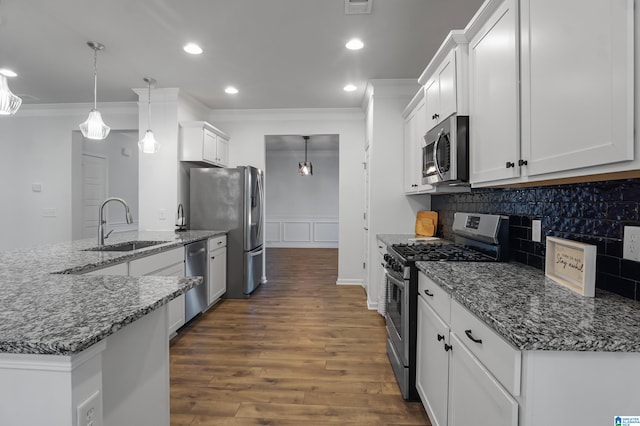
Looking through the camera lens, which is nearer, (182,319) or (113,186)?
(182,319)

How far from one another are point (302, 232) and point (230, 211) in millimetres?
5074

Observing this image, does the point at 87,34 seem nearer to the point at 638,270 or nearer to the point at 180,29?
the point at 180,29

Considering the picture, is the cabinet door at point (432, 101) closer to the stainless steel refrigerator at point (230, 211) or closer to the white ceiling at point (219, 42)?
the white ceiling at point (219, 42)

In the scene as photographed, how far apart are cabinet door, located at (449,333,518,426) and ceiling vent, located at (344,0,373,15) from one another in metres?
2.15

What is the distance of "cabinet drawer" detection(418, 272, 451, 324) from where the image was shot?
1.52 meters

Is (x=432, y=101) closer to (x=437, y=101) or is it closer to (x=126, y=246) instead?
(x=437, y=101)

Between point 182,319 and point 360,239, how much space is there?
103 inches

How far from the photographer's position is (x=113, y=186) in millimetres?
6176

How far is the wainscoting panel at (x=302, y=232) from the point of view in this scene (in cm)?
927

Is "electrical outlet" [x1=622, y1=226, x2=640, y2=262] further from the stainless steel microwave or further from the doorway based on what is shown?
the doorway

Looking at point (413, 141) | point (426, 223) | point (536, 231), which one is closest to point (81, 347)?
point (536, 231)

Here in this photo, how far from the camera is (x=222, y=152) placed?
15.9 feet

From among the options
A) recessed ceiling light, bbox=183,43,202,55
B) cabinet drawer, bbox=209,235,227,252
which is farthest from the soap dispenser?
recessed ceiling light, bbox=183,43,202,55

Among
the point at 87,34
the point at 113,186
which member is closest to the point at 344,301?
the point at 87,34
